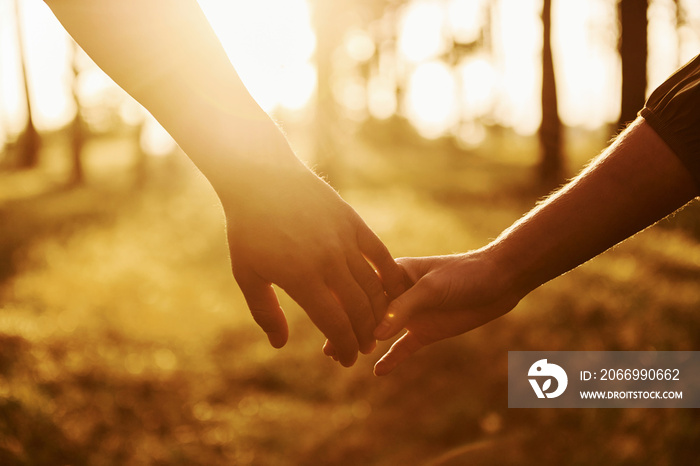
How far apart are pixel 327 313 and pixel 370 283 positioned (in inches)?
9.2

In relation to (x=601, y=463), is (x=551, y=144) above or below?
above

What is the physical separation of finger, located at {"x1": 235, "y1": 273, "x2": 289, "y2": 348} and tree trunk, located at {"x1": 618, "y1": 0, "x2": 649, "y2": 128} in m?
8.80

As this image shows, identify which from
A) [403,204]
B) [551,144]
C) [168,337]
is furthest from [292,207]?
[551,144]

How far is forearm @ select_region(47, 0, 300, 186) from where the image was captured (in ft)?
6.04

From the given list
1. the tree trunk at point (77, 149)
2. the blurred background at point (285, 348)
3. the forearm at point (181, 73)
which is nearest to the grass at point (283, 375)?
the blurred background at point (285, 348)

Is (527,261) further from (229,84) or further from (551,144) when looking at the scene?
(551,144)

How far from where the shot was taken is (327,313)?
6.54ft

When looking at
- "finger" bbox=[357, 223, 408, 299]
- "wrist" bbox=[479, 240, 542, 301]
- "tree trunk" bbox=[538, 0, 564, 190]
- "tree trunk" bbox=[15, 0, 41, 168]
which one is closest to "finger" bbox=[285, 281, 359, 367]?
"finger" bbox=[357, 223, 408, 299]

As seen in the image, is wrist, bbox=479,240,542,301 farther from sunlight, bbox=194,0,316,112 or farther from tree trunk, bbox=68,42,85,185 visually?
→ tree trunk, bbox=68,42,85,185

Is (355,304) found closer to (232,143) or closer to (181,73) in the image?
(232,143)

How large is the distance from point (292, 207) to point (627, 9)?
961 centimetres

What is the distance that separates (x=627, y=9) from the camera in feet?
30.7

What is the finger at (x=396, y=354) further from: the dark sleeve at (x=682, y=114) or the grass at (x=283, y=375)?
the grass at (x=283, y=375)

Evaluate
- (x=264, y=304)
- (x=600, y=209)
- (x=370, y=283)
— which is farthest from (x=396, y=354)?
(x=600, y=209)
